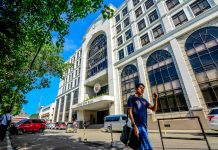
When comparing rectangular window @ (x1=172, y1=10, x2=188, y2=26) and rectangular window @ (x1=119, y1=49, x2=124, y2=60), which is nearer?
rectangular window @ (x1=172, y1=10, x2=188, y2=26)

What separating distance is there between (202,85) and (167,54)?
19.4ft

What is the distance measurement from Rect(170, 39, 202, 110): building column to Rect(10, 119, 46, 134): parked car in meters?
18.5

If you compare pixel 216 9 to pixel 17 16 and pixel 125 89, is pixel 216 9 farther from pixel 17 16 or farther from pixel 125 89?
pixel 17 16

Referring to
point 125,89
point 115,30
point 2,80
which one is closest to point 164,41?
point 125,89

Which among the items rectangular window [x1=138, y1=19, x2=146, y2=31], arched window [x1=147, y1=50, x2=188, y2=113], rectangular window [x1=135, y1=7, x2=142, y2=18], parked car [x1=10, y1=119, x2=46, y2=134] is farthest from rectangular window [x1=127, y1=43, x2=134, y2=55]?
parked car [x1=10, y1=119, x2=46, y2=134]

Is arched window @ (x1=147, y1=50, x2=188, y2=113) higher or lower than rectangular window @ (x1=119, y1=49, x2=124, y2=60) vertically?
lower

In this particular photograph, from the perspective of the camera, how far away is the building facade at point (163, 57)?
14.4 m

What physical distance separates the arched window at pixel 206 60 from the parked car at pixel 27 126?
1984 cm

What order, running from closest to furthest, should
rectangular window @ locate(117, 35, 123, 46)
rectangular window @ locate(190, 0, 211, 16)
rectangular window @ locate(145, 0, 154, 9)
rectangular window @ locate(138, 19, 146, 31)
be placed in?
1. rectangular window @ locate(190, 0, 211, 16)
2. rectangular window @ locate(145, 0, 154, 9)
3. rectangular window @ locate(138, 19, 146, 31)
4. rectangular window @ locate(117, 35, 123, 46)

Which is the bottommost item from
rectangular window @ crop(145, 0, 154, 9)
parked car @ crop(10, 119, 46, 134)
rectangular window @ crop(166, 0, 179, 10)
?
parked car @ crop(10, 119, 46, 134)

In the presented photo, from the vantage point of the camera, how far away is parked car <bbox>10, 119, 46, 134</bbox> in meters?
15.0

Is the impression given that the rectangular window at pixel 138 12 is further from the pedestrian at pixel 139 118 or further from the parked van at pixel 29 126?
the pedestrian at pixel 139 118

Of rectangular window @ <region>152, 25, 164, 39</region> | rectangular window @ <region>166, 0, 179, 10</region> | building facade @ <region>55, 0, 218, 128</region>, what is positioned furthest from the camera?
rectangular window @ <region>152, 25, 164, 39</region>

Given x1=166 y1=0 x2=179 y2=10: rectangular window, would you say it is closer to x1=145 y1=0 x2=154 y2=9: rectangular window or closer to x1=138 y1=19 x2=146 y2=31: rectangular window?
x1=145 y1=0 x2=154 y2=9: rectangular window
